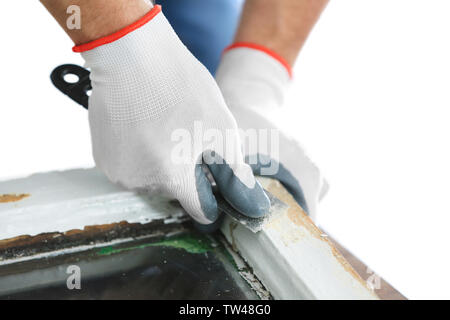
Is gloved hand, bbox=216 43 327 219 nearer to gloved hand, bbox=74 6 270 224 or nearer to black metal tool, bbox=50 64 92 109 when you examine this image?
gloved hand, bbox=74 6 270 224

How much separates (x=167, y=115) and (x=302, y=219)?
31 cm

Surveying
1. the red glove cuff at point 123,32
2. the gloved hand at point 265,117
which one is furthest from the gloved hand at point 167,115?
the gloved hand at point 265,117

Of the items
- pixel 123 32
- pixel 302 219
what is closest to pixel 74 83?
pixel 123 32

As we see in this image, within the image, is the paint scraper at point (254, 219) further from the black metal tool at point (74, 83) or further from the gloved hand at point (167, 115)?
the black metal tool at point (74, 83)

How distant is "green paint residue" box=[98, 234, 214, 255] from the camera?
788 mm

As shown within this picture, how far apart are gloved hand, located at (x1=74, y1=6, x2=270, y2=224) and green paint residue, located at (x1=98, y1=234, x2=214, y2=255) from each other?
0.17 feet

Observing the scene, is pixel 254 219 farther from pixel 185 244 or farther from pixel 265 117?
pixel 265 117

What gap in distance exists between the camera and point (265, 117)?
982 mm

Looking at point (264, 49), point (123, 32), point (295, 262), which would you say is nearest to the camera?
point (295, 262)

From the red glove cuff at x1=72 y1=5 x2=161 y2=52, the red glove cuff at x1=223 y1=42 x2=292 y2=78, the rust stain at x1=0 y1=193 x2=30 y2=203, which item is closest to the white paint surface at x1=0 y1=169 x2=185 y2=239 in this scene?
the rust stain at x1=0 y1=193 x2=30 y2=203

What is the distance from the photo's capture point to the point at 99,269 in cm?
74

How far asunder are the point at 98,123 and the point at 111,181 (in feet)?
0.43

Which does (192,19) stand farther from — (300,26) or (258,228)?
(258,228)
